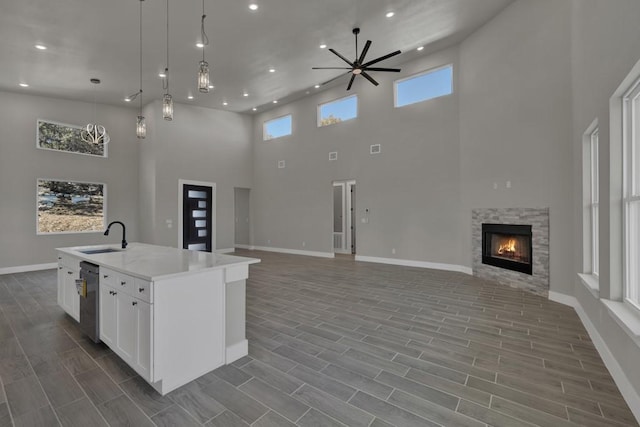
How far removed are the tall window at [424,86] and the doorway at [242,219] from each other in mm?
6161

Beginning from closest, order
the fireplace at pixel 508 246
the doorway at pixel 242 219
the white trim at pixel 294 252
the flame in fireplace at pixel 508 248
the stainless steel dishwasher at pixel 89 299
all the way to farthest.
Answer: the stainless steel dishwasher at pixel 89 299, the fireplace at pixel 508 246, the flame in fireplace at pixel 508 248, the white trim at pixel 294 252, the doorway at pixel 242 219

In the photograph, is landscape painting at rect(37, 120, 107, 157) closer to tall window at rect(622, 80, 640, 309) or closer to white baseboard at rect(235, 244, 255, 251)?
white baseboard at rect(235, 244, 255, 251)

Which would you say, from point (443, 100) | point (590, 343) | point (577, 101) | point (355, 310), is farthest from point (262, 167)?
point (590, 343)

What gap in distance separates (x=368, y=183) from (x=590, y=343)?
17.4 feet

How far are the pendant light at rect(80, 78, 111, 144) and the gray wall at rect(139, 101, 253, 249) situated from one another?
4.34 ft

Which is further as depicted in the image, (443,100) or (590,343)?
(443,100)

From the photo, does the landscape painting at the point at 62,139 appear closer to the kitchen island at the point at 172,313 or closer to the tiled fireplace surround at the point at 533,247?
the kitchen island at the point at 172,313

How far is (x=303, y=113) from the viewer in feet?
29.1

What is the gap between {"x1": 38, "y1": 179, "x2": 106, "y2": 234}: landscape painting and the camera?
23.1ft

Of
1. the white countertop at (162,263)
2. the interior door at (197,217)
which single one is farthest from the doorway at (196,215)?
the white countertop at (162,263)

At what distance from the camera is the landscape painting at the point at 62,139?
7.02 metres

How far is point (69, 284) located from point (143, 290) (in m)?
2.20

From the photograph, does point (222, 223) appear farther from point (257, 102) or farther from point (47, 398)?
point (47, 398)

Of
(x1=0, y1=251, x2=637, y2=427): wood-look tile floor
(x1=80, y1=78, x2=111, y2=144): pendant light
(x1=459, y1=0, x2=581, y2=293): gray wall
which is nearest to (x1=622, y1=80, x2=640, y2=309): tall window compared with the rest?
(x1=0, y1=251, x2=637, y2=427): wood-look tile floor
